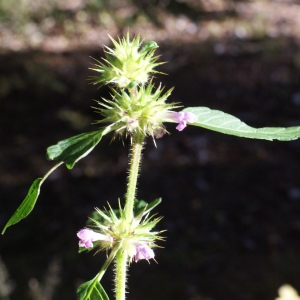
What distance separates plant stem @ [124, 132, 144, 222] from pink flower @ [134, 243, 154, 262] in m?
0.06

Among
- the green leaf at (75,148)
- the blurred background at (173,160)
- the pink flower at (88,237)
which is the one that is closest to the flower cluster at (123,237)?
the pink flower at (88,237)

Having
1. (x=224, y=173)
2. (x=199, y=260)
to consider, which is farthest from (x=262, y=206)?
(x=199, y=260)

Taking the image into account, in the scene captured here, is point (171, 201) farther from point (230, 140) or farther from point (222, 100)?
point (222, 100)

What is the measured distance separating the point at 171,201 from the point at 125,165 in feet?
2.63

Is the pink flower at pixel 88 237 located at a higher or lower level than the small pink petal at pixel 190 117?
lower

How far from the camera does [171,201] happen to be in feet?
15.2

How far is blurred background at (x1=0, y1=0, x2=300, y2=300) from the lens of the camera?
3.79 m

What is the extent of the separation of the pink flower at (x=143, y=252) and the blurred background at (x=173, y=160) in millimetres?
1498

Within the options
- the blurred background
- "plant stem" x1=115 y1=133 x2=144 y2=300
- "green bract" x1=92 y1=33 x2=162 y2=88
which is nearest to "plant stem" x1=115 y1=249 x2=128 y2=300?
"plant stem" x1=115 y1=133 x2=144 y2=300

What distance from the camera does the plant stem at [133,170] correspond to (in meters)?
0.82

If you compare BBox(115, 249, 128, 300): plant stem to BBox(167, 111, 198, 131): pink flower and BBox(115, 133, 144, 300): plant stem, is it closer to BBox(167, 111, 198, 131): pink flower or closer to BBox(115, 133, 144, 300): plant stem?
BBox(115, 133, 144, 300): plant stem

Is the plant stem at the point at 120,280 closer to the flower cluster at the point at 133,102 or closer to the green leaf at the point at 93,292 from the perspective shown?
the green leaf at the point at 93,292

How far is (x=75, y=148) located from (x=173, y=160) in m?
4.41

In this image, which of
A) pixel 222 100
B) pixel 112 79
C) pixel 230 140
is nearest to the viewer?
pixel 112 79
